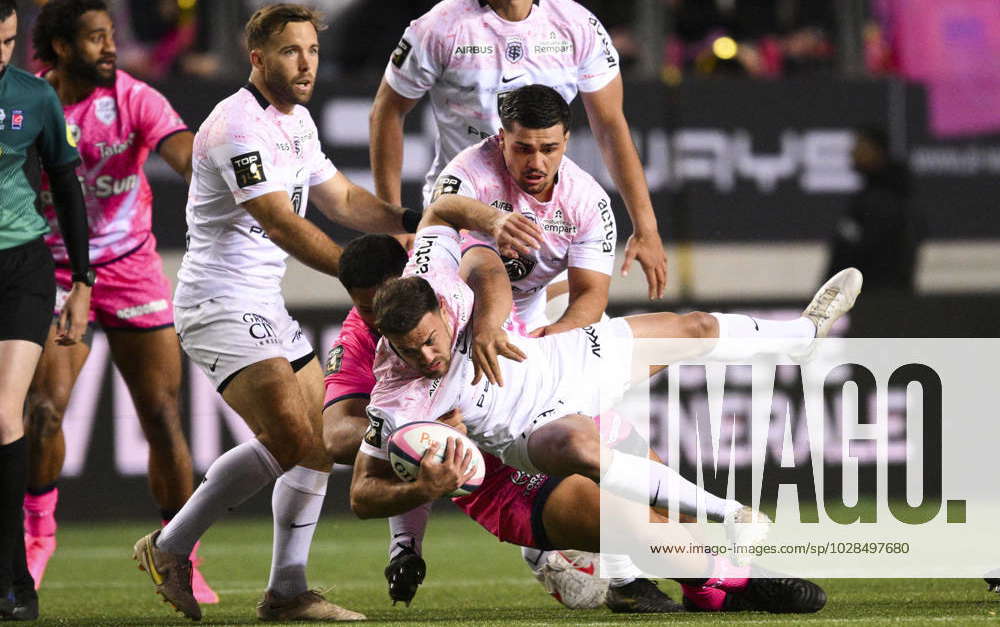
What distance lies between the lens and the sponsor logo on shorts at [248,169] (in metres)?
6.01

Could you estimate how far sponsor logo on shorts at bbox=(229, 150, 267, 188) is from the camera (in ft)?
19.7

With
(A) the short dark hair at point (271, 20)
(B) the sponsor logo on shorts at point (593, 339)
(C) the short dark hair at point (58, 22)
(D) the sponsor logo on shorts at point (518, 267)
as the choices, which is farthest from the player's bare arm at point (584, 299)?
(C) the short dark hair at point (58, 22)

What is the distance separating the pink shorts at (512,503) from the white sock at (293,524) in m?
0.58

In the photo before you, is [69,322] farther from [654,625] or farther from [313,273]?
[313,273]

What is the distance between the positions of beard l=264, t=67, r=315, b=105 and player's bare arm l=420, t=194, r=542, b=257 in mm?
683

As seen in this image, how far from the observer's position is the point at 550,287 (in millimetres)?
7023

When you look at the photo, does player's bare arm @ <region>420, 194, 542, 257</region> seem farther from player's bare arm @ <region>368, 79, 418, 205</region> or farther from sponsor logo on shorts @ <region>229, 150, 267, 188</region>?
player's bare arm @ <region>368, 79, 418, 205</region>

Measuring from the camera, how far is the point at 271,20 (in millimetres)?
6113

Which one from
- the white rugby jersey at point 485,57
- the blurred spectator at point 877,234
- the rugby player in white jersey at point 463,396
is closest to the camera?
the rugby player in white jersey at point 463,396

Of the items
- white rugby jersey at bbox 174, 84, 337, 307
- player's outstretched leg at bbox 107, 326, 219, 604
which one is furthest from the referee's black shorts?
player's outstretched leg at bbox 107, 326, 219, 604

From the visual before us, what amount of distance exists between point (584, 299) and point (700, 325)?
1.75 feet

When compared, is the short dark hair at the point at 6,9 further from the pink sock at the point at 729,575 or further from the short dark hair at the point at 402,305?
the pink sock at the point at 729,575

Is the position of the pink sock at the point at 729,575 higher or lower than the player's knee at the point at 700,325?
lower

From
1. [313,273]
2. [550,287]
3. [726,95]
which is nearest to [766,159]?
[726,95]
